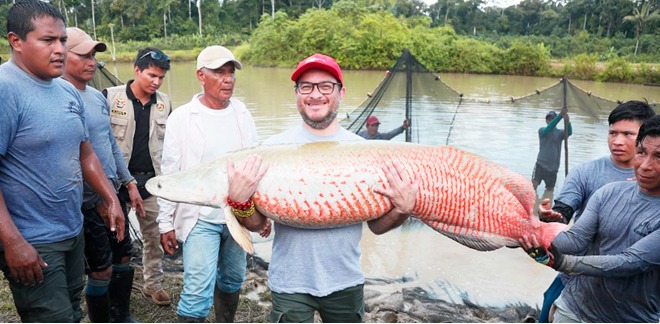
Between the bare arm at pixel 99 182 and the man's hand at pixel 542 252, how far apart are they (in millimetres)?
2177

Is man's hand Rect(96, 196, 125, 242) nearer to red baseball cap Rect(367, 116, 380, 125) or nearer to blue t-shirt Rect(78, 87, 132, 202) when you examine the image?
blue t-shirt Rect(78, 87, 132, 202)

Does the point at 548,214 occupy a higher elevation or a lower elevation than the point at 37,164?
lower

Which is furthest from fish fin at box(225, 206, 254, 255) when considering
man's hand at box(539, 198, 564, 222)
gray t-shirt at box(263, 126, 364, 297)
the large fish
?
man's hand at box(539, 198, 564, 222)

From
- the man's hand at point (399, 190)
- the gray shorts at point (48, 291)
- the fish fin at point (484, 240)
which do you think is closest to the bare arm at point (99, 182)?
the gray shorts at point (48, 291)

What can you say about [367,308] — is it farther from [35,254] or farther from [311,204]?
[35,254]

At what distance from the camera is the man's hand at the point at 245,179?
194cm

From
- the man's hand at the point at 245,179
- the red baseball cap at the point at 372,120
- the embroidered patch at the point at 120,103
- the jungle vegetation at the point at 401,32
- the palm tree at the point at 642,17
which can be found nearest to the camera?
the man's hand at the point at 245,179

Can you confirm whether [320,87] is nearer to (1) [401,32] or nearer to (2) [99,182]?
(2) [99,182]

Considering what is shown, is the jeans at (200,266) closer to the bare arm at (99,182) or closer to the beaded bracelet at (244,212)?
the bare arm at (99,182)

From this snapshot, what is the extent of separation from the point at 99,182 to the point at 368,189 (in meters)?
1.61

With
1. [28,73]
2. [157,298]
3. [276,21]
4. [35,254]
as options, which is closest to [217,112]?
[28,73]

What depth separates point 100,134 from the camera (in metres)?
3.09

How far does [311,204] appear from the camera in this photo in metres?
1.96

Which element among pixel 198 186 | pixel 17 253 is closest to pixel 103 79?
pixel 17 253
